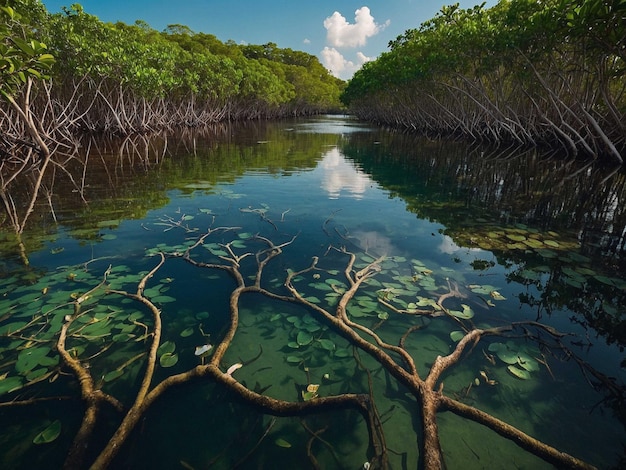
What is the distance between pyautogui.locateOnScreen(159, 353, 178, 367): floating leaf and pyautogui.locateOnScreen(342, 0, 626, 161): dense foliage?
10.9 metres

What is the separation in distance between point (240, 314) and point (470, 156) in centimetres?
1977

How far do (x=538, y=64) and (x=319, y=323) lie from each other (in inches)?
1010

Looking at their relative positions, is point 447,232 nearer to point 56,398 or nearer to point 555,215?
point 555,215

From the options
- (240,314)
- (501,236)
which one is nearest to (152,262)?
(240,314)

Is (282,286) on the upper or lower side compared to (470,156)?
lower

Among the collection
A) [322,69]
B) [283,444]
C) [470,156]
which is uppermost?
[322,69]

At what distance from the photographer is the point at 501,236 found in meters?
6.55

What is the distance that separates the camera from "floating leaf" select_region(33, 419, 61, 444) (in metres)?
2.22

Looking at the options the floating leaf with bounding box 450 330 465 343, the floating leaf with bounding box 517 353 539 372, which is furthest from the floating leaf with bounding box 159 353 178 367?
the floating leaf with bounding box 517 353 539 372

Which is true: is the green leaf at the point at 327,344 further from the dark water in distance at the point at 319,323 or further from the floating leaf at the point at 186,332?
the floating leaf at the point at 186,332

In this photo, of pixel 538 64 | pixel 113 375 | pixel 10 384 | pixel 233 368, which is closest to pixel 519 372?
pixel 233 368

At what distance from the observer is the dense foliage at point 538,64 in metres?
10.7

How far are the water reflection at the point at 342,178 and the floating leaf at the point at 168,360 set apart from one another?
291 inches

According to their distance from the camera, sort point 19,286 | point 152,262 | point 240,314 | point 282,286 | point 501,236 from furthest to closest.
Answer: point 501,236
point 152,262
point 282,286
point 19,286
point 240,314
